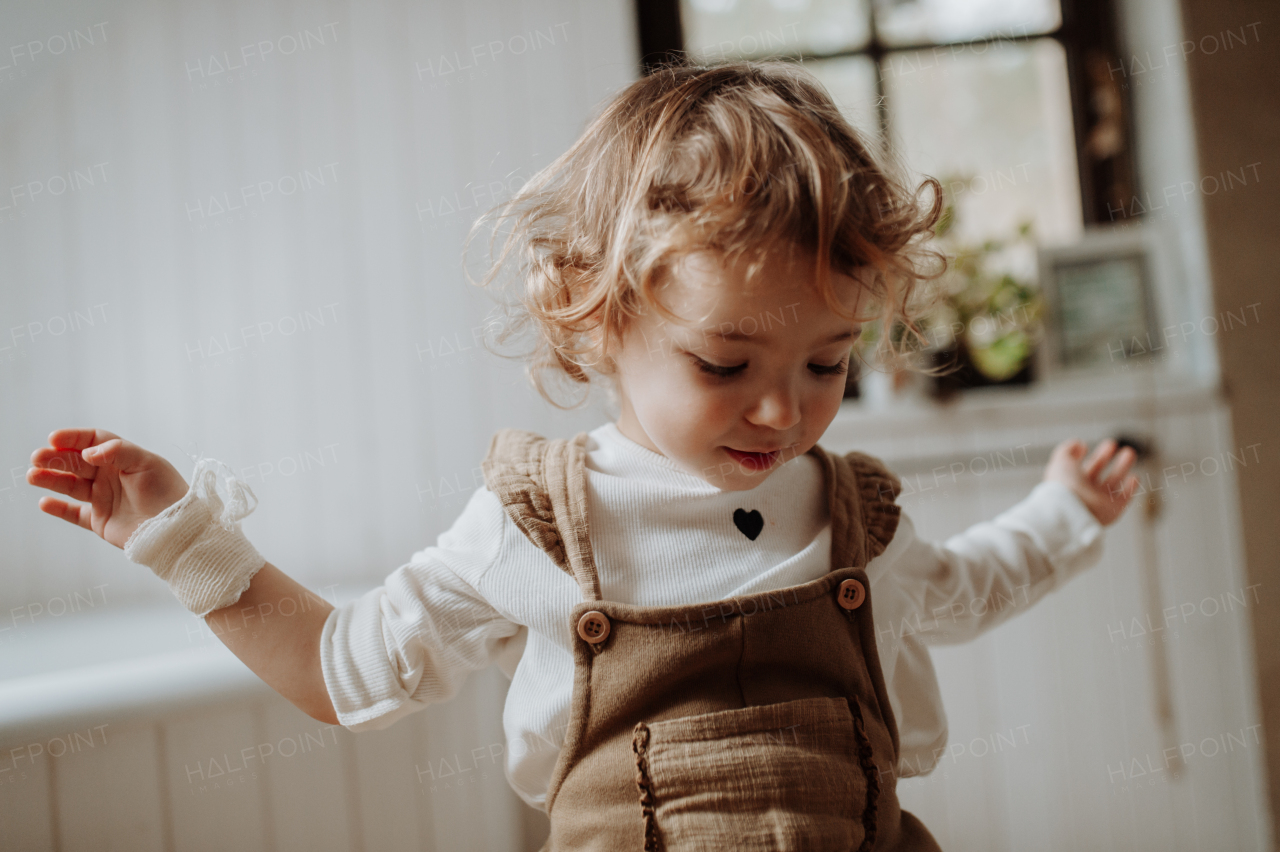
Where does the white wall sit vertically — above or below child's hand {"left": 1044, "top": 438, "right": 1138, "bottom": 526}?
above

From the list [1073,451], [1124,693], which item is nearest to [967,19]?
[1073,451]

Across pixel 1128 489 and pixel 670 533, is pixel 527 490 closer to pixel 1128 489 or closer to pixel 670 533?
pixel 670 533

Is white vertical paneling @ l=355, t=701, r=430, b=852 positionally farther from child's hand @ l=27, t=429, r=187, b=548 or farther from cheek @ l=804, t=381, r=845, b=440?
cheek @ l=804, t=381, r=845, b=440

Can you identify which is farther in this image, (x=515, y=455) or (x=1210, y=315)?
(x=1210, y=315)

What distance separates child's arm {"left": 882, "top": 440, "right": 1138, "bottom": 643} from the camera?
0.85 metres

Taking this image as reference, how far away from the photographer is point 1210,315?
1350 millimetres

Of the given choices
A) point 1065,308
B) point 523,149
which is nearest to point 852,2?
point 1065,308

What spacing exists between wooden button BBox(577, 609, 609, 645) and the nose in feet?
0.66

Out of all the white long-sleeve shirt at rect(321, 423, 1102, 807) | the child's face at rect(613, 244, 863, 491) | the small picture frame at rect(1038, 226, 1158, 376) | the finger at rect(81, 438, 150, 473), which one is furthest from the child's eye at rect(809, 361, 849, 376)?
the small picture frame at rect(1038, 226, 1158, 376)

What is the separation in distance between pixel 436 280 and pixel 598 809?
67cm

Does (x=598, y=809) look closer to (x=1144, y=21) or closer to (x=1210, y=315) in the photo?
(x=1210, y=315)

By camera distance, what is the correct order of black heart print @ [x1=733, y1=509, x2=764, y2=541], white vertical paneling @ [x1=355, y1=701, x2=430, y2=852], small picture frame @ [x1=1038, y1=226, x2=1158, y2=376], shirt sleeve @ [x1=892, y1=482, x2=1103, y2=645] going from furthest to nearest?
small picture frame @ [x1=1038, y1=226, x2=1158, y2=376]
white vertical paneling @ [x1=355, y1=701, x2=430, y2=852]
shirt sleeve @ [x1=892, y1=482, x2=1103, y2=645]
black heart print @ [x1=733, y1=509, x2=764, y2=541]

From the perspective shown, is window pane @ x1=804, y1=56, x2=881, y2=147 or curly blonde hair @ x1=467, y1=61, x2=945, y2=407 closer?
curly blonde hair @ x1=467, y1=61, x2=945, y2=407

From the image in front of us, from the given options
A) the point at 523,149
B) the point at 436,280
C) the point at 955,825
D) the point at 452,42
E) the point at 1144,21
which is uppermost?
the point at 1144,21
